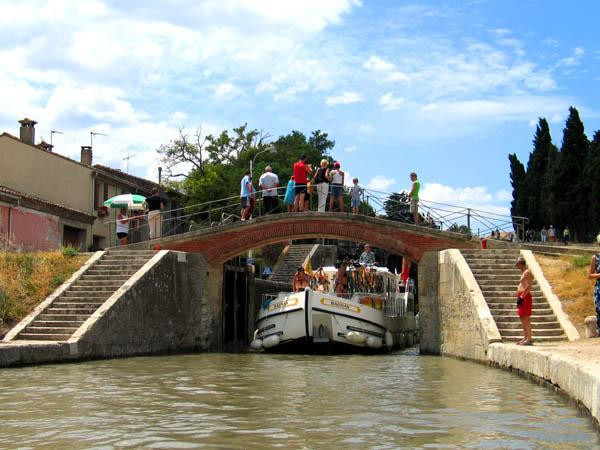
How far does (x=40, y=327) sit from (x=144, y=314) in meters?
2.95

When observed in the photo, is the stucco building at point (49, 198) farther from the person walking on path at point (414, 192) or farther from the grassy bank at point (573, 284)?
the grassy bank at point (573, 284)

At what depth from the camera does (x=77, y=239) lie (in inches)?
1419

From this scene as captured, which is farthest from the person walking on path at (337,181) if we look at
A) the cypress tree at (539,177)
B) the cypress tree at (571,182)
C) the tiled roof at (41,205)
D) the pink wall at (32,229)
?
the cypress tree at (539,177)

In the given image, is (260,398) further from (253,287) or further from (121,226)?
(253,287)

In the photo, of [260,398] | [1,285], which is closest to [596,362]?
[260,398]

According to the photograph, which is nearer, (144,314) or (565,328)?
(565,328)

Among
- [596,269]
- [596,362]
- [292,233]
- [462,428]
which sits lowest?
[462,428]

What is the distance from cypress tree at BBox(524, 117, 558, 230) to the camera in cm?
5503

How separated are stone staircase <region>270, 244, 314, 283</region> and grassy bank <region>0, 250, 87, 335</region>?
21.9 metres

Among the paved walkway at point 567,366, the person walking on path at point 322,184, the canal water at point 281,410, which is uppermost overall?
the person walking on path at point 322,184

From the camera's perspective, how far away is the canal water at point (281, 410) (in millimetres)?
7859

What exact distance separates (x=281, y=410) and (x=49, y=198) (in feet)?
92.1

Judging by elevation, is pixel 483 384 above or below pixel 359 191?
below

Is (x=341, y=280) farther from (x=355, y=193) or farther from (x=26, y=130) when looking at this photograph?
(x=26, y=130)
